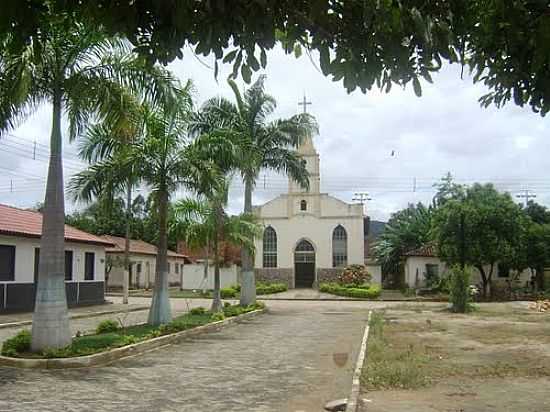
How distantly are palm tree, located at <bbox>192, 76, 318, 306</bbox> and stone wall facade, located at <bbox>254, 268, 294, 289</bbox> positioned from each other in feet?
84.9

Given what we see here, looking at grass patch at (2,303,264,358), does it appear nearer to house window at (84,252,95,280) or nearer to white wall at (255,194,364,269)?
house window at (84,252,95,280)

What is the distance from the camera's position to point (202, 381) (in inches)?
411

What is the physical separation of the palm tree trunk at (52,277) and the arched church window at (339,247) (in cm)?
4370

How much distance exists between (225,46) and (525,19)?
6.51 feet

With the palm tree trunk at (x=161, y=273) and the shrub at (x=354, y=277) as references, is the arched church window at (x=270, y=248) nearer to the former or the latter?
the shrub at (x=354, y=277)

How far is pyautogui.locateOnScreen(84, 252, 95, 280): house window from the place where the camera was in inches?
1152

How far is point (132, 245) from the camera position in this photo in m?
55.7

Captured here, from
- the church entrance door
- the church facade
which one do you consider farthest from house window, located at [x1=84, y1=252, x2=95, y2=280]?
the church entrance door

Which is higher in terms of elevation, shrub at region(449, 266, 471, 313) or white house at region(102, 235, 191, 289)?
white house at region(102, 235, 191, 289)

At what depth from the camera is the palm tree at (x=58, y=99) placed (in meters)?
12.0

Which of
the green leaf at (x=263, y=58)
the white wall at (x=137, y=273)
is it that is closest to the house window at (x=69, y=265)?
the white wall at (x=137, y=273)

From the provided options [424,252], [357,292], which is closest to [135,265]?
[357,292]

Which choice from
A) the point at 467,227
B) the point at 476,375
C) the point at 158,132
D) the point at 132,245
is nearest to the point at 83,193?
the point at 158,132

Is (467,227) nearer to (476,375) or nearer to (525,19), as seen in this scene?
(476,375)
